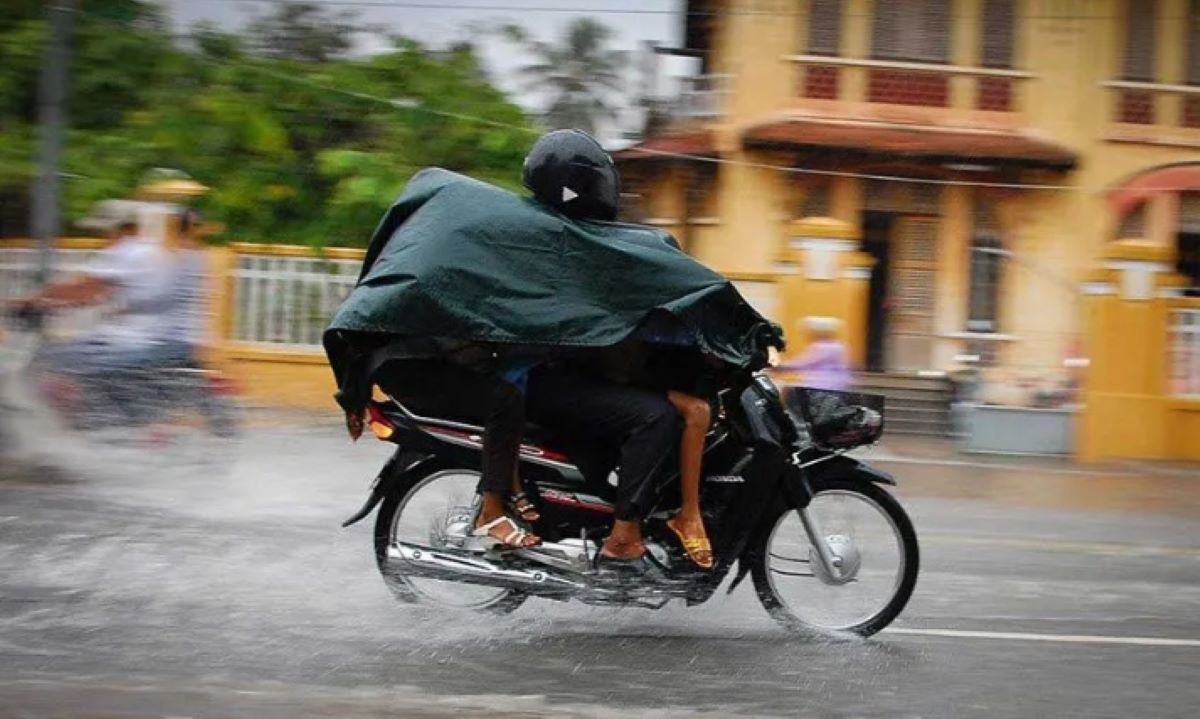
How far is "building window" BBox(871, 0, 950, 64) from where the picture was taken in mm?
22734

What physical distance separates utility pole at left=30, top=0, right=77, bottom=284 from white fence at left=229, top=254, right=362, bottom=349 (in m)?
3.23

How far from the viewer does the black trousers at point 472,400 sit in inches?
243

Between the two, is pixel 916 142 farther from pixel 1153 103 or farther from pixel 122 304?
pixel 122 304

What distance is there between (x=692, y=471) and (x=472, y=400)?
0.86 m

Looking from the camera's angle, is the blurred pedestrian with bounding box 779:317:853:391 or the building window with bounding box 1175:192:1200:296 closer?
the blurred pedestrian with bounding box 779:317:853:391

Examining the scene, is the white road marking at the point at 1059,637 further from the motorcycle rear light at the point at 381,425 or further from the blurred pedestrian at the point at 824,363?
the blurred pedestrian at the point at 824,363

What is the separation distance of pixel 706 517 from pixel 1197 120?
18.5 m

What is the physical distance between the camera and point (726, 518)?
20.5 feet

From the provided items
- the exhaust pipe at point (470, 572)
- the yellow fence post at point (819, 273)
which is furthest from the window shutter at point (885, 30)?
the exhaust pipe at point (470, 572)

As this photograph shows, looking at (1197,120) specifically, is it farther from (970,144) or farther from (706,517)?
(706,517)

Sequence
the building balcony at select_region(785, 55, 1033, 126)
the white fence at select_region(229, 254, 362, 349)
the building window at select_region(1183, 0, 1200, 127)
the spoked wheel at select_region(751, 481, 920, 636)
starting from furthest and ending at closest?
1. the building window at select_region(1183, 0, 1200, 127)
2. the building balcony at select_region(785, 55, 1033, 126)
3. the white fence at select_region(229, 254, 362, 349)
4. the spoked wheel at select_region(751, 481, 920, 636)

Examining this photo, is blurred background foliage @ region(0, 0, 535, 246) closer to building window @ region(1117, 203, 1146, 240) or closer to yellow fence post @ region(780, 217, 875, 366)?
yellow fence post @ region(780, 217, 875, 366)

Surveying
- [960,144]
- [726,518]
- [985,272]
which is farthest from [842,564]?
[985,272]

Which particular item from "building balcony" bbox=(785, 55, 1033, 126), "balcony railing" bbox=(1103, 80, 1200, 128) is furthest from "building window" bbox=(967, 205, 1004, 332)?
"balcony railing" bbox=(1103, 80, 1200, 128)
